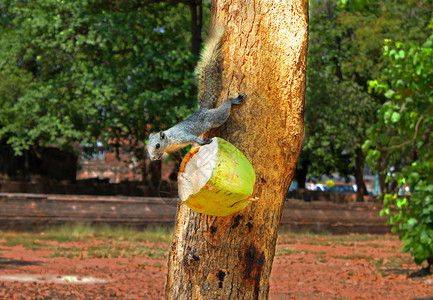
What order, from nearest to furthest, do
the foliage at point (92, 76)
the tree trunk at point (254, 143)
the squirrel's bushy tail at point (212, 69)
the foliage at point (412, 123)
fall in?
the tree trunk at point (254, 143), the squirrel's bushy tail at point (212, 69), the foliage at point (412, 123), the foliage at point (92, 76)

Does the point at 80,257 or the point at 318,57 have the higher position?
the point at 318,57

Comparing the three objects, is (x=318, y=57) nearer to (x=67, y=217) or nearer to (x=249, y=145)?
(x=67, y=217)

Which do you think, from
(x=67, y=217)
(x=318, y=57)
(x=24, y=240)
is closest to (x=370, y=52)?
(x=318, y=57)

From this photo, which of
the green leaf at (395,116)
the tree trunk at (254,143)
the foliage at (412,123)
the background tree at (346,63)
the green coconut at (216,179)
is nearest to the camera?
the green coconut at (216,179)

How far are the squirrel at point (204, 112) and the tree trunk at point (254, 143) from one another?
0.15ft

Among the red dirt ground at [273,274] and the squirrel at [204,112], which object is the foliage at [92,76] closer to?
the red dirt ground at [273,274]

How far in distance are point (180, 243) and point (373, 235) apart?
17.1 m

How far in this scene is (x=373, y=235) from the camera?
1852 centimetres

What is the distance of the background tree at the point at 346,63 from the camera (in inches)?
838

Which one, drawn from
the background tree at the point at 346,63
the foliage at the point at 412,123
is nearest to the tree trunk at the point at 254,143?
the foliage at the point at 412,123

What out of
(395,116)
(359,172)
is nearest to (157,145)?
(395,116)

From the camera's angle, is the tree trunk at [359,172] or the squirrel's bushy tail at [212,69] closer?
the squirrel's bushy tail at [212,69]

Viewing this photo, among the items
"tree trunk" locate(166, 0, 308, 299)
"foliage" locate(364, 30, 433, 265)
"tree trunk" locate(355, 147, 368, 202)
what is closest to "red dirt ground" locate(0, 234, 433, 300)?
"foliage" locate(364, 30, 433, 265)

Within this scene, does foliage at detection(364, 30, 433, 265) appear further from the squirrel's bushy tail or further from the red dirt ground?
the squirrel's bushy tail
